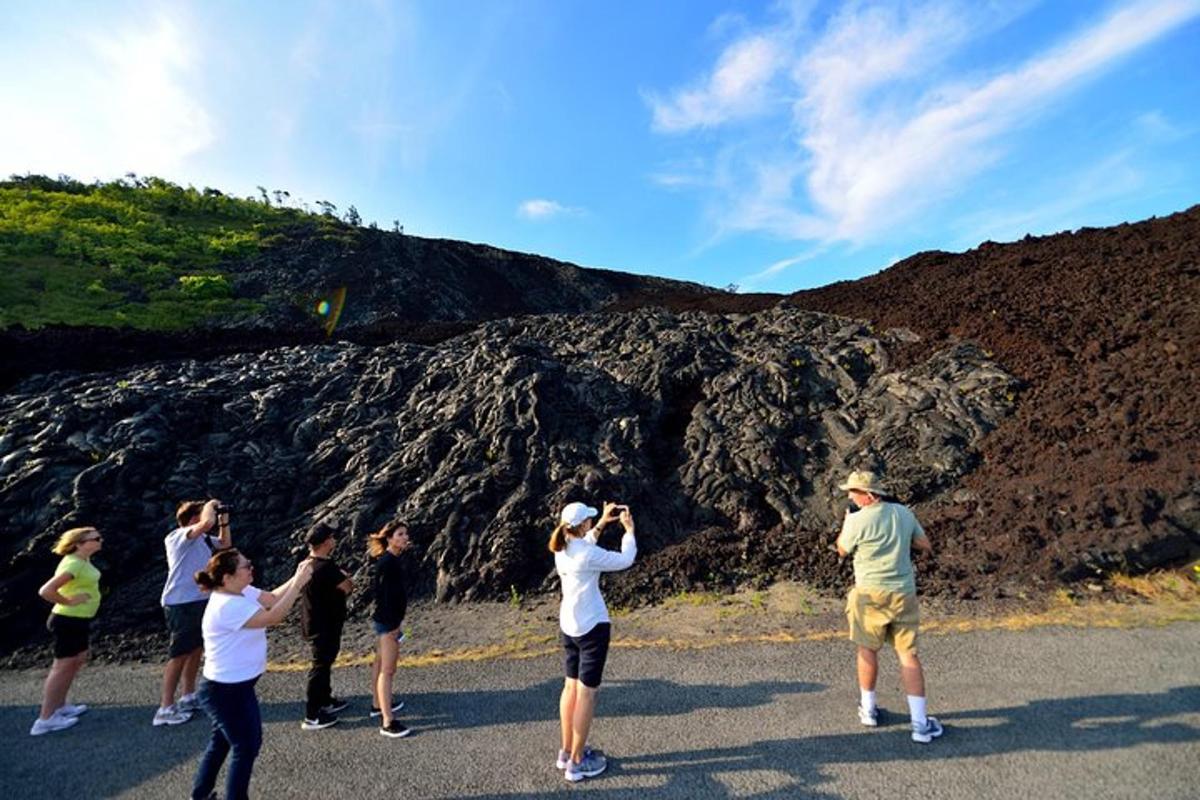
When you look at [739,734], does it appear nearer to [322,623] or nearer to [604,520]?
[604,520]

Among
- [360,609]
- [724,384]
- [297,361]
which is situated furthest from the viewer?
[297,361]

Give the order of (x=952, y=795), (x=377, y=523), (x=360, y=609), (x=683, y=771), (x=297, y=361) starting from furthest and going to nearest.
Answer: (x=297, y=361) < (x=377, y=523) < (x=360, y=609) < (x=683, y=771) < (x=952, y=795)

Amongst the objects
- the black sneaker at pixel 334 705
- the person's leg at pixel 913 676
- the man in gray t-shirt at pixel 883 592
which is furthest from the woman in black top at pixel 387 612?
the person's leg at pixel 913 676

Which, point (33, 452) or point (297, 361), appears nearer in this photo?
point (33, 452)

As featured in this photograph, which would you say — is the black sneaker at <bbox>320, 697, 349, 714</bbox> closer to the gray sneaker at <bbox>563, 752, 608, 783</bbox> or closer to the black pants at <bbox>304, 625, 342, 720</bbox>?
the black pants at <bbox>304, 625, 342, 720</bbox>

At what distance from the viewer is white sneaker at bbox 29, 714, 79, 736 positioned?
276 inches

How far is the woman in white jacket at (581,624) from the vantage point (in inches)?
207

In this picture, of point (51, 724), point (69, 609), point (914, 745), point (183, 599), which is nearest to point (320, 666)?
point (183, 599)

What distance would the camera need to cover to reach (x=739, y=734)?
6.04 metres

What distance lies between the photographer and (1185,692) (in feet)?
19.8

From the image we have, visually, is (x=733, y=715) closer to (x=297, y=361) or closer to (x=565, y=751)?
(x=565, y=751)

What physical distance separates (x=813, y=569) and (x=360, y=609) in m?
7.95

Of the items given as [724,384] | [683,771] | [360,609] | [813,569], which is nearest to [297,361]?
[360,609]

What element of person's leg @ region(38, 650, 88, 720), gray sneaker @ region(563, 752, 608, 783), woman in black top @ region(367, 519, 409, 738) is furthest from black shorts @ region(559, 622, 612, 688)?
person's leg @ region(38, 650, 88, 720)
